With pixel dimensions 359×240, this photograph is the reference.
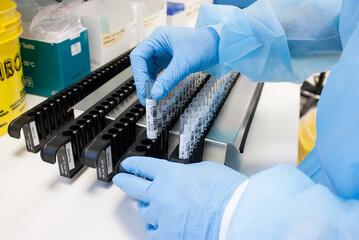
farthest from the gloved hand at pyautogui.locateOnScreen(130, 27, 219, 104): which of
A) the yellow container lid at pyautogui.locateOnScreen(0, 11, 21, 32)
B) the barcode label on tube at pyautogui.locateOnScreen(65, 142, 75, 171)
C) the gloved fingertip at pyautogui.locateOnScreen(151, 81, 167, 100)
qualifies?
the yellow container lid at pyautogui.locateOnScreen(0, 11, 21, 32)

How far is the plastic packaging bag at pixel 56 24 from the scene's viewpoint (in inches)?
41.1

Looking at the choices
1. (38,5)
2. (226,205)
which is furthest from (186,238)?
(38,5)

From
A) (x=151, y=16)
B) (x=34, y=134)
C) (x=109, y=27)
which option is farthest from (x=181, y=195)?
(x=151, y=16)

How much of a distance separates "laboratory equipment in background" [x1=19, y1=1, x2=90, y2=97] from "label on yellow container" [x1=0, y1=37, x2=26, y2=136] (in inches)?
5.8

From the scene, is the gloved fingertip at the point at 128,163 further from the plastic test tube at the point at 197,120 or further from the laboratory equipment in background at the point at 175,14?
the laboratory equipment in background at the point at 175,14

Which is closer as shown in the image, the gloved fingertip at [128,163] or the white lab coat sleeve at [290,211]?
the white lab coat sleeve at [290,211]

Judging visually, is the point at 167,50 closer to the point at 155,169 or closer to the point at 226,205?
the point at 155,169

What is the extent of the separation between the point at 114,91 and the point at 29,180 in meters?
0.36

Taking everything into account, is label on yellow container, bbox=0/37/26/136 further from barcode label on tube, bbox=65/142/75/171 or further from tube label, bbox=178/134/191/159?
tube label, bbox=178/134/191/159

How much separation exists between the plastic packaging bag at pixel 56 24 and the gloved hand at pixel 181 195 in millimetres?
611

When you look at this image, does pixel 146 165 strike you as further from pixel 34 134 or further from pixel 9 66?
pixel 9 66

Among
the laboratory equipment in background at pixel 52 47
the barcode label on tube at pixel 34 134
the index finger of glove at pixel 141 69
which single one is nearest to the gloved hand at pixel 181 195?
the index finger of glove at pixel 141 69

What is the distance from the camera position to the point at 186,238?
0.59m

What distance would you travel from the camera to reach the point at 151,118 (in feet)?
2.48
